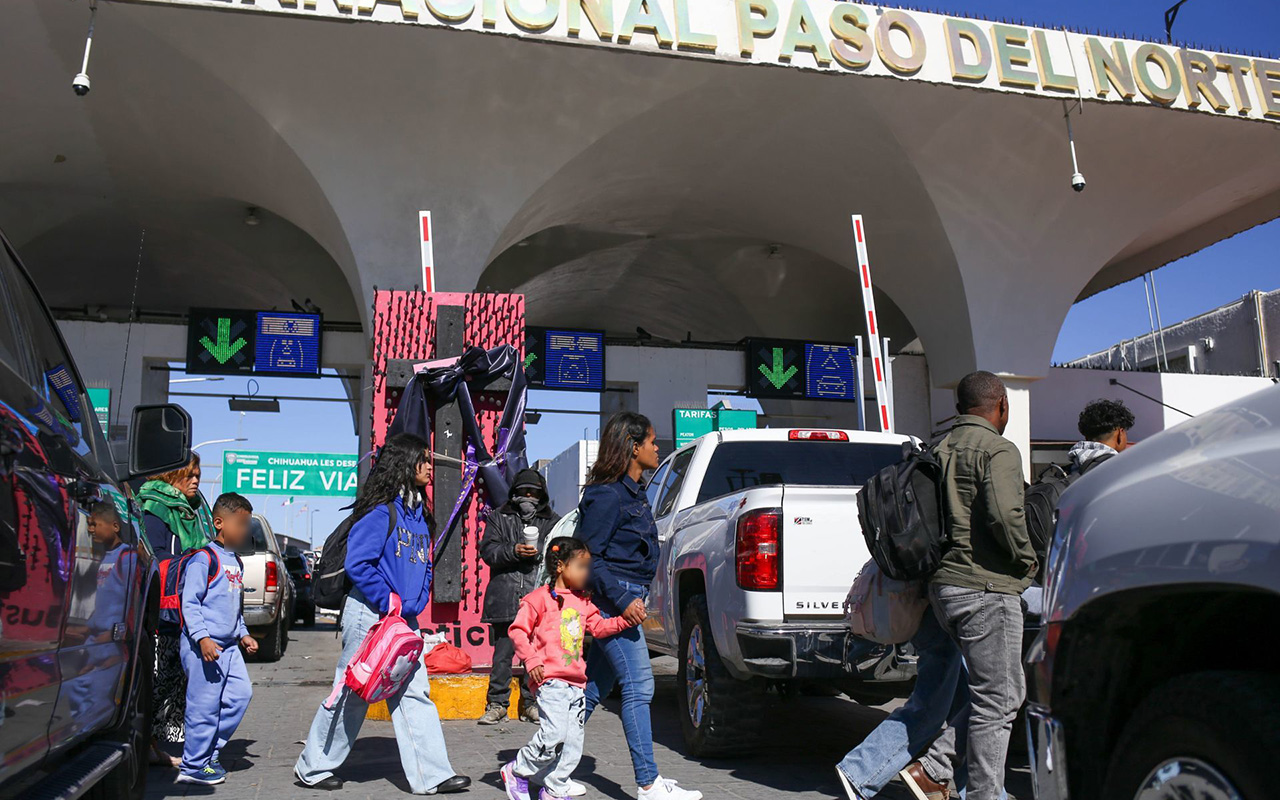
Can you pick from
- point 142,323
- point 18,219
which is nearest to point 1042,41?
point 142,323

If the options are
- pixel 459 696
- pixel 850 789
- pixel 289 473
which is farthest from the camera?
pixel 289 473

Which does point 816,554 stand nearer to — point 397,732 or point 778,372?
point 397,732

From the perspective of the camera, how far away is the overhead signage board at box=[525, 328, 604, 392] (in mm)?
18625

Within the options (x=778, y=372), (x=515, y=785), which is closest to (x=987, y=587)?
(x=515, y=785)

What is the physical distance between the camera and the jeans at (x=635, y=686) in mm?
5027

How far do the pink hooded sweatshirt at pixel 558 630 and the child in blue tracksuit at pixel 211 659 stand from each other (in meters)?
1.66

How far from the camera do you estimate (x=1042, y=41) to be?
13.5 meters

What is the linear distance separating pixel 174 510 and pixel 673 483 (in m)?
3.29

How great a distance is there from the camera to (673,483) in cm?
792

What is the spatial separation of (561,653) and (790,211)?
14.5 meters

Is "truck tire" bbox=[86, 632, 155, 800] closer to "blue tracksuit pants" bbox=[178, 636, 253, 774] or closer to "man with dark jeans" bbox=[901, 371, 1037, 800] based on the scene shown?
"blue tracksuit pants" bbox=[178, 636, 253, 774]

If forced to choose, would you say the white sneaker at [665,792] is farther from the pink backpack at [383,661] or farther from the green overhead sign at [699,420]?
the green overhead sign at [699,420]

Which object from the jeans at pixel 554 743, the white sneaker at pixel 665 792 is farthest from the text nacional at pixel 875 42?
the white sneaker at pixel 665 792

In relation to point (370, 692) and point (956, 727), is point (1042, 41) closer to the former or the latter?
point (956, 727)
